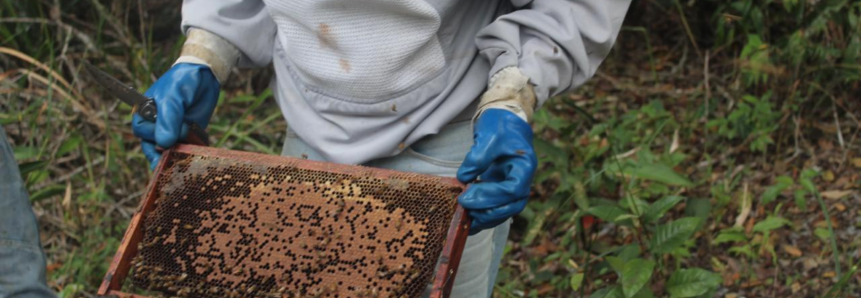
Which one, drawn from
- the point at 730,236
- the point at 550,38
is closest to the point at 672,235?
the point at 730,236

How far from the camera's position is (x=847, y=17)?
391cm

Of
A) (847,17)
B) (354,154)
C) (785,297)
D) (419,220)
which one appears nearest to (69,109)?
(354,154)

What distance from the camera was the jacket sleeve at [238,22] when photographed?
239 cm

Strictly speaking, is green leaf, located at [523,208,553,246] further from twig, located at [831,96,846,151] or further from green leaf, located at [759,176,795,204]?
twig, located at [831,96,846,151]

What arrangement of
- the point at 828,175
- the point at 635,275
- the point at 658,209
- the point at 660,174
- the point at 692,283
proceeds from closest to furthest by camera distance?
the point at 635,275 < the point at 692,283 < the point at 658,209 < the point at 660,174 < the point at 828,175

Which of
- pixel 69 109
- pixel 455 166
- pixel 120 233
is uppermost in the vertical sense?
pixel 455 166

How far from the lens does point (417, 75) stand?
7.17 feet

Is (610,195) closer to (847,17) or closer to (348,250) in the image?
(847,17)

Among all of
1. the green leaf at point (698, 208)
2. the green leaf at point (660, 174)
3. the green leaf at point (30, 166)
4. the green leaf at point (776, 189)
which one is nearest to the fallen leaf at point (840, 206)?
the green leaf at point (776, 189)

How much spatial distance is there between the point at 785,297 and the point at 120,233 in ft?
9.21

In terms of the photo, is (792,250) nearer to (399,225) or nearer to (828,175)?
(828,175)

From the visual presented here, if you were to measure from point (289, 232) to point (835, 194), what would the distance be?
271cm

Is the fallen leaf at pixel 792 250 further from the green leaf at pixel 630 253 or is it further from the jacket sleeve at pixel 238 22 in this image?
the jacket sleeve at pixel 238 22

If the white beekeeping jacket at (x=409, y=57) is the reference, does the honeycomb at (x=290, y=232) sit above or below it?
below
